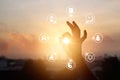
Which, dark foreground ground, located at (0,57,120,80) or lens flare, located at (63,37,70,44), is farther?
dark foreground ground, located at (0,57,120,80)

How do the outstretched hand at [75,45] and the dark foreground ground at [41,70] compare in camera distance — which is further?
the dark foreground ground at [41,70]

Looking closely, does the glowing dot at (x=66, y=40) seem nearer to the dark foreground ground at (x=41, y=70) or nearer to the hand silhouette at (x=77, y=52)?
the hand silhouette at (x=77, y=52)

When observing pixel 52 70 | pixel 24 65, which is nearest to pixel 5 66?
pixel 24 65

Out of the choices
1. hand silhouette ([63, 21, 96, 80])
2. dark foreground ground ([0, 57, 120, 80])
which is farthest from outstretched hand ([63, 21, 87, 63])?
dark foreground ground ([0, 57, 120, 80])

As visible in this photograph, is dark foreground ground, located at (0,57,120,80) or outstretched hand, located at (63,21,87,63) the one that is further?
dark foreground ground, located at (0,57,120,80)

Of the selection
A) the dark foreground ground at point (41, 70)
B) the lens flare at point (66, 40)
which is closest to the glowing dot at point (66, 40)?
the lens flare at point (66, 40)

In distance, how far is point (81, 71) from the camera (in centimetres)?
561

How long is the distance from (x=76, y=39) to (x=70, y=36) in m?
0.12

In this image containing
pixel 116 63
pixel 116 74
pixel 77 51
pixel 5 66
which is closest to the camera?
pixel 77 51

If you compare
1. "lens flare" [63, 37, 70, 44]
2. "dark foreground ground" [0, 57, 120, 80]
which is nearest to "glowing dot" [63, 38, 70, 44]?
"lens flare" [63, 37, 70, 44]

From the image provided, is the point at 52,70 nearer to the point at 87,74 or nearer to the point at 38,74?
the point at 38,74

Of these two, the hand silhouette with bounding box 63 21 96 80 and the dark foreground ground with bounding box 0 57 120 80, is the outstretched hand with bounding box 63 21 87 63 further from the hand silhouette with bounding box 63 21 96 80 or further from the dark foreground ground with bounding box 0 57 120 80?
the dark foreground ground with bounding box 0 57 120 80

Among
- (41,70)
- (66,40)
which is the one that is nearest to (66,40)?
(66,40)

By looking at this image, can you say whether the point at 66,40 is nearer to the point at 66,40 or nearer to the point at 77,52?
the point at 66,40
